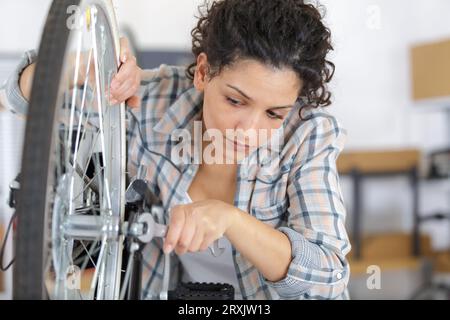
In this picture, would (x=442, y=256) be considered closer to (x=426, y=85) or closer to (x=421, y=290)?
(x=421, y=290)

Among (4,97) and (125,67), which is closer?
(125,67)

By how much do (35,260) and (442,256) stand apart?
3087mm

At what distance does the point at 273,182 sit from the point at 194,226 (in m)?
0.32

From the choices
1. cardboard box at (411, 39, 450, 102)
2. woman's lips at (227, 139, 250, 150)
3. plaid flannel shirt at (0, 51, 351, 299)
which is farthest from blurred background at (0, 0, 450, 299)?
woman's lips at (227, 139, 250, 150)

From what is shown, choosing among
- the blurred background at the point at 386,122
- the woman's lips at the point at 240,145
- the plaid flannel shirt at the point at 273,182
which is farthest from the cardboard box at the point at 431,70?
the woman's lips at the point at 240,145

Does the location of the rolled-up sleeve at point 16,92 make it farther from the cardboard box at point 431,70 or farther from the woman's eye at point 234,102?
the cardboard box at point 431,70

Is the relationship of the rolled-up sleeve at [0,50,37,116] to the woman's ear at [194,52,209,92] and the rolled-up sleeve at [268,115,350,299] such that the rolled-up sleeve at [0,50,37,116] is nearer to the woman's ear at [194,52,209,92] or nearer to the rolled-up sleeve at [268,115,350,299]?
the woman's ear at [194,52,209,92]

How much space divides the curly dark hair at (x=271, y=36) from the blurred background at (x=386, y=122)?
2073 mm

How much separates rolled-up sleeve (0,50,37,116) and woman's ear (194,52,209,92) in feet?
0.88

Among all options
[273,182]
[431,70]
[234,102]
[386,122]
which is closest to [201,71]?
[234,102]

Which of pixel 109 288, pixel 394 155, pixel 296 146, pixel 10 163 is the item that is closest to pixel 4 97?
pixel 109 288

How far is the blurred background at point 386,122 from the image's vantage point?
303cm

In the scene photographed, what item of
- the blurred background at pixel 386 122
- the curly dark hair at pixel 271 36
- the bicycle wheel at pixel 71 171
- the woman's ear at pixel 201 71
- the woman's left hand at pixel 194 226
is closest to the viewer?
the bicycle wheel at pixel 71 171
